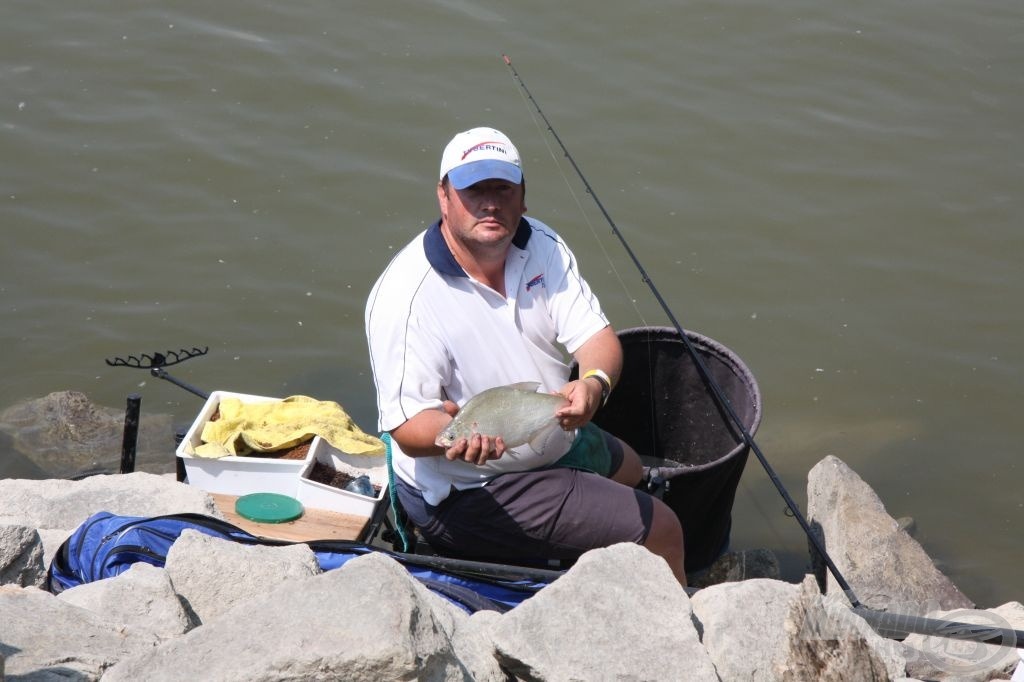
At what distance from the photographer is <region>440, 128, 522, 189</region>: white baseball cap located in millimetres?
3615

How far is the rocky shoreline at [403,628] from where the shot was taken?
2457 mm

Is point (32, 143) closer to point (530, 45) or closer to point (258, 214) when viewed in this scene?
point (258, 214)

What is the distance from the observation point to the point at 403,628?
2459 millimetres

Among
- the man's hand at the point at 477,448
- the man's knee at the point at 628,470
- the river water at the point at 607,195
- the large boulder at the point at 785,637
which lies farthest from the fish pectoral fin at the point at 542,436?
the river water at the point at 607,195

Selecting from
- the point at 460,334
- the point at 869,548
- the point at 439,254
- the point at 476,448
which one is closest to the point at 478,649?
the point at 476,448

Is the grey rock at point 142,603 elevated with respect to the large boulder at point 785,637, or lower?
lower

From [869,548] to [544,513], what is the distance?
180 centimetres

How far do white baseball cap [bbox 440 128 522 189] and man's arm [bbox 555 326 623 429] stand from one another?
0.59m

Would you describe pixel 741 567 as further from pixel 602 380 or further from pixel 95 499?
pixel 95 499

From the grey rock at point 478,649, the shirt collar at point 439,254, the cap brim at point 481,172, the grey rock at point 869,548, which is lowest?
→ the grey rock at point 869,548


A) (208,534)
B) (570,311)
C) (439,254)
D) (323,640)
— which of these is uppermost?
(439,254)

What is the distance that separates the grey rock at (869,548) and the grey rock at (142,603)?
2630 millimetres

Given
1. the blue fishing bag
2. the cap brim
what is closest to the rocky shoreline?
the blue fishing bag

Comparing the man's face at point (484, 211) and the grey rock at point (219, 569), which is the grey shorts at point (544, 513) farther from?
the man's face at point (484, 211)
